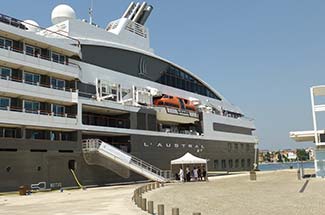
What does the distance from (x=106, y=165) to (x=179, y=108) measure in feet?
54.0

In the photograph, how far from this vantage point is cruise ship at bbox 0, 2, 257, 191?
103 feet

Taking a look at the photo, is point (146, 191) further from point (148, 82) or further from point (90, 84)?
point (148, 82)

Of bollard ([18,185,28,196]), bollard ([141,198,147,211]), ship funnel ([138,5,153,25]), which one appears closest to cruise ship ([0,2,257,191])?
ship funnel ([138,5,153,25])

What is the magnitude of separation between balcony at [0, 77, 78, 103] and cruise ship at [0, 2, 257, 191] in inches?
3.2

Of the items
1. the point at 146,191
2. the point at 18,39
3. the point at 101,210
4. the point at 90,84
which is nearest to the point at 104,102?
the point at 90,84

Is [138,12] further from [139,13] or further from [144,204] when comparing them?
[144,204]

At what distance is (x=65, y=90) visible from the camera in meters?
36.5

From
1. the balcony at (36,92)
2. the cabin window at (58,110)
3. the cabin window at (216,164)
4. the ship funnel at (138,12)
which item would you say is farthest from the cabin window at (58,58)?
the cabin window at (216,164)

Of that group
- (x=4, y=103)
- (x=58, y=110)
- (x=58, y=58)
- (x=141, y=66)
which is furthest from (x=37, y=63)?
(x=141, y=66)

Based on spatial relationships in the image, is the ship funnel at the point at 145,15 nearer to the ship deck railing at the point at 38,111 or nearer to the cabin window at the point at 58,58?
the cabin window at the point at 58,58

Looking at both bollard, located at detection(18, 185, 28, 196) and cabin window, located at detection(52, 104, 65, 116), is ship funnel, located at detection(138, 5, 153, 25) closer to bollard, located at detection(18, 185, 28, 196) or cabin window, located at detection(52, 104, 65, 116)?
cabin window, located at detection(52, 104, 65, 116)

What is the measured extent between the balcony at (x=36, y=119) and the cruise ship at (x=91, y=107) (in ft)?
0.28

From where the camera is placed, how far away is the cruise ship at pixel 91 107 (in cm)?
3148

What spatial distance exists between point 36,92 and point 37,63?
2.56 m
